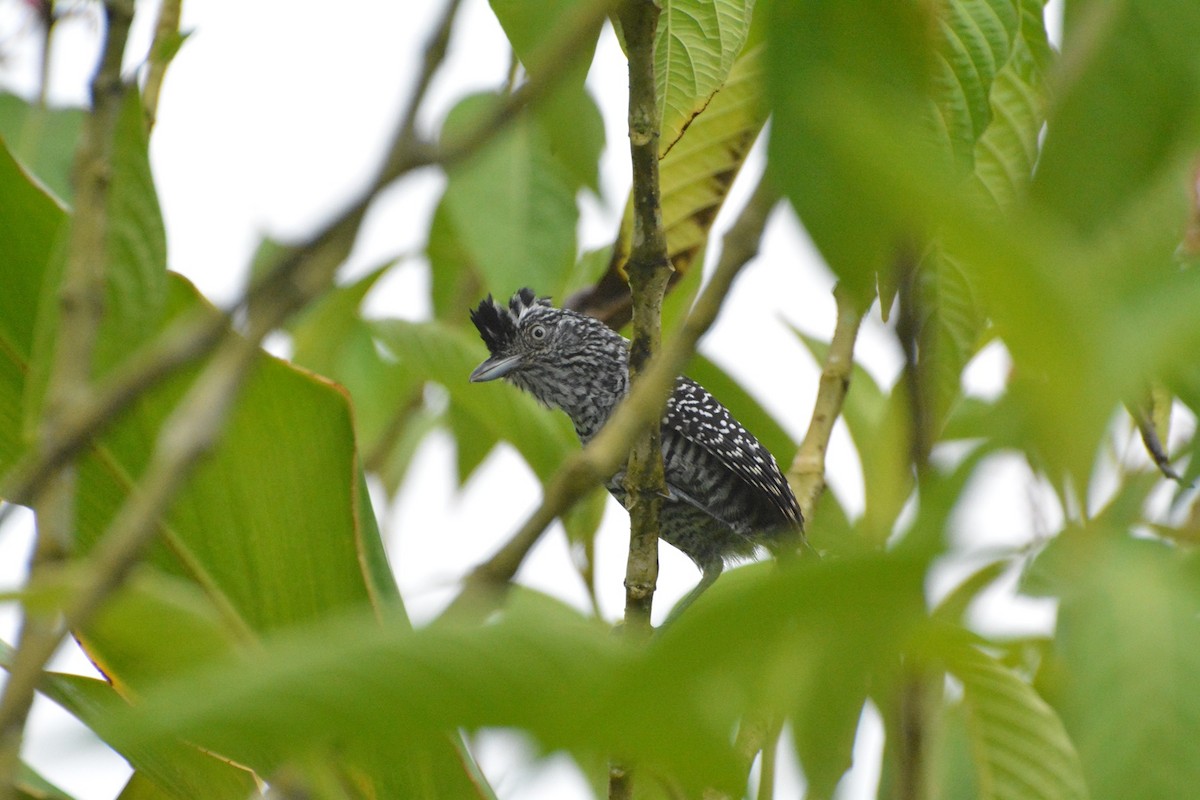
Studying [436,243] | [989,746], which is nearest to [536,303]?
[436,243]

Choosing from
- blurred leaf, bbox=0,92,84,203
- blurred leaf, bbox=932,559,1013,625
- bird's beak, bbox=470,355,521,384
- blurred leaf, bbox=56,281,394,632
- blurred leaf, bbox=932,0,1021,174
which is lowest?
bird's beak, bbox=470,355,521,384

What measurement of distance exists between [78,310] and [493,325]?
4677mm

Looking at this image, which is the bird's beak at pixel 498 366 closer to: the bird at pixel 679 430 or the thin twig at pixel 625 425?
the bird at pixel 679 430

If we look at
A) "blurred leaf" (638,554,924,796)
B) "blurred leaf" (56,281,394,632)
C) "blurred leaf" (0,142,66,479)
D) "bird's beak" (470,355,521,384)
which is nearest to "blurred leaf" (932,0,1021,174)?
"blurred leaf" (638,554,924,796)

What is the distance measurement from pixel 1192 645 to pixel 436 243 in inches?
135

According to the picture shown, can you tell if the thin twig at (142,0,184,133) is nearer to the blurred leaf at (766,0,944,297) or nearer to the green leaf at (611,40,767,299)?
the green leaf at (611,40,767,299)

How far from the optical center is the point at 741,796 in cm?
80

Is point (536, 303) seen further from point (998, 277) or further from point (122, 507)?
point (998, 277)

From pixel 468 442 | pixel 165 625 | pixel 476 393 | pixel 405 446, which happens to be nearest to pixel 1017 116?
pixel 165 625

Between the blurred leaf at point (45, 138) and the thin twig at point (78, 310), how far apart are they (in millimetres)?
1786

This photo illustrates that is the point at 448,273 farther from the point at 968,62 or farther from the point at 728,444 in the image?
the point at 968,62

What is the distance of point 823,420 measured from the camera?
9.59 ft

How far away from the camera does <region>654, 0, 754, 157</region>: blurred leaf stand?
1.63 m

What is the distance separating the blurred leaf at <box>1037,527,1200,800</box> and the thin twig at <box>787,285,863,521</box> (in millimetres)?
2004
